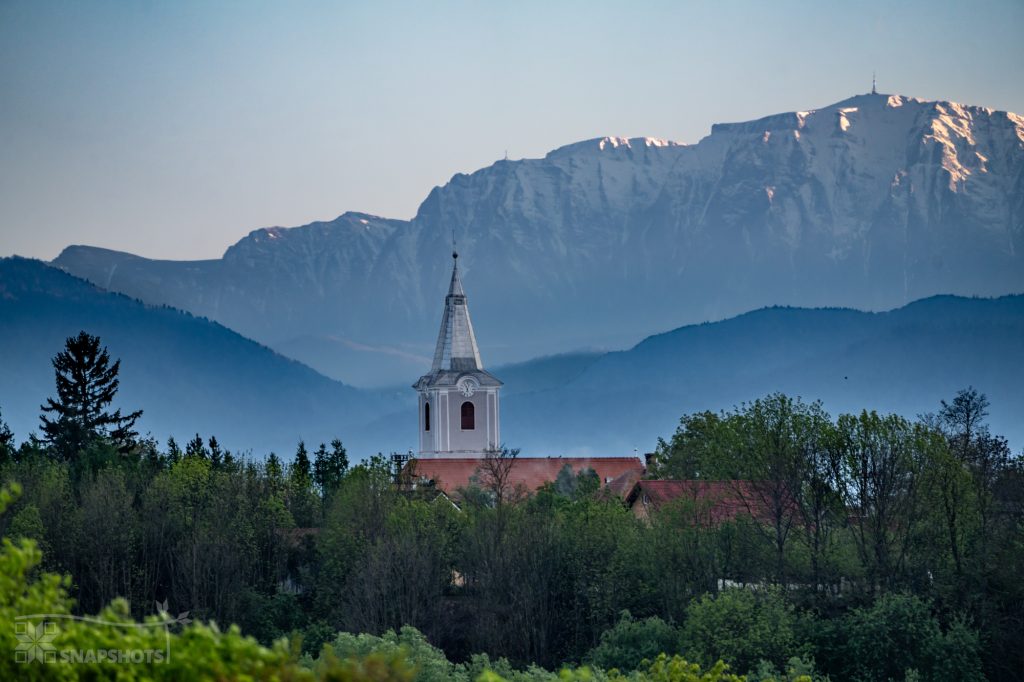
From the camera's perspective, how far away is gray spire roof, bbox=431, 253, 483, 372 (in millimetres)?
117438

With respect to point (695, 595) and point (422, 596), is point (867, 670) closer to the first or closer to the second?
point (695, 595)

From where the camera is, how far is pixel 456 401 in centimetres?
11581

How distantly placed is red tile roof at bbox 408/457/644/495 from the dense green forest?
A: 28953 mm

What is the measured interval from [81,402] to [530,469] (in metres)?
35.5

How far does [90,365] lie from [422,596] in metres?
44.8

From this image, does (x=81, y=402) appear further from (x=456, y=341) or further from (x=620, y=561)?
(x=620, y=561)

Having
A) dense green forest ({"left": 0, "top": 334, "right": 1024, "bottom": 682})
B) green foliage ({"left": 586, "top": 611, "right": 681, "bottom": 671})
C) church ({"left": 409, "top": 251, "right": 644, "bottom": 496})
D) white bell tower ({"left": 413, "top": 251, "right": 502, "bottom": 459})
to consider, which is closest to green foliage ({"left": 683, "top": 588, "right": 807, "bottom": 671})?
dense green forest ({"left": 0, "top": 334, "right": 1024, "bottom": 682})

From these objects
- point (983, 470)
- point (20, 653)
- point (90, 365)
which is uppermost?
point (90, 365)

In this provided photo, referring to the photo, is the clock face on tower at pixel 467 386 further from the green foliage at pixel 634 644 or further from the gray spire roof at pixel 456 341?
the green foliage at pixel 634 644

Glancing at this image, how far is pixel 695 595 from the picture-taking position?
54.4 m

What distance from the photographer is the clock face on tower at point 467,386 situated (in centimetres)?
11562

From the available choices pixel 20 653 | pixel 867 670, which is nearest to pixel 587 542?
pixel 867 670
